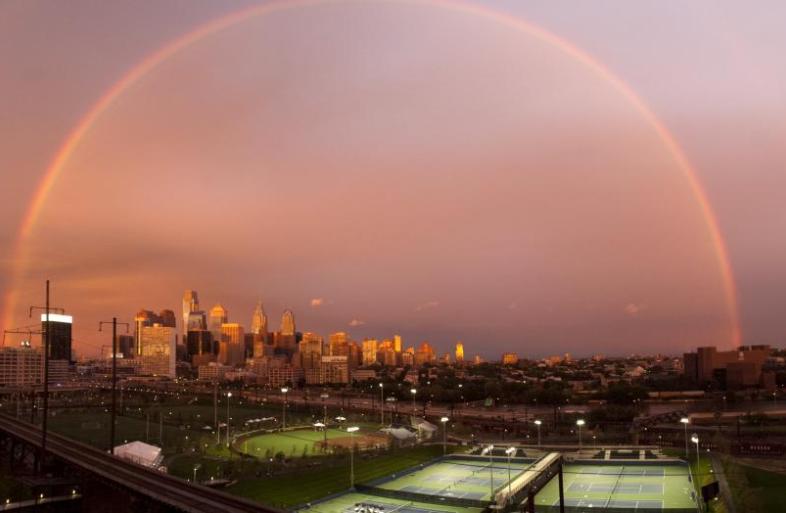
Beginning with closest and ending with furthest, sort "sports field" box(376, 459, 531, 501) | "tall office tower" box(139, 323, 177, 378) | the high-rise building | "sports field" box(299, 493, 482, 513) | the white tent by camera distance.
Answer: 1. "sports field" box(299, 493, 482, 513)
2. "sports field" box(376, 459, 531, 501)
3. the white tent
4. the high-rise building
5. "tall office tower" box(139, 323, 177, 378)

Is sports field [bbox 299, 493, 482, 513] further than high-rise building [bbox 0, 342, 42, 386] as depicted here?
No

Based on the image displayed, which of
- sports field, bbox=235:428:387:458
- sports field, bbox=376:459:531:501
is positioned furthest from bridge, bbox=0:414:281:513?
sports field, bbox=235:428:387:458

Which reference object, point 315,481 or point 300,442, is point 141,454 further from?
point 300,442

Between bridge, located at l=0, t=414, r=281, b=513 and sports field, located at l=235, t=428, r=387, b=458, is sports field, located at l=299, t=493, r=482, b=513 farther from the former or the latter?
sports field, located at l=235, t=428, r=387, b=458

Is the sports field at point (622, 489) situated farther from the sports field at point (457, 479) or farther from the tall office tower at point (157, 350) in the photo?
the tall office tower at point (157, 350)

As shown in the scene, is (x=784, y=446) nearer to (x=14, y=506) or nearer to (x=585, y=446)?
(x=585, y=446)

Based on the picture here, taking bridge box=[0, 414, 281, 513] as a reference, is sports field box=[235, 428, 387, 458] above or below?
below
